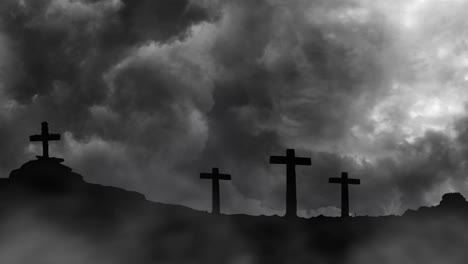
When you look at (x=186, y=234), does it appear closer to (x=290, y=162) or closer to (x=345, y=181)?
(x=290, y=162)

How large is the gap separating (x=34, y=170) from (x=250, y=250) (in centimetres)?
1101

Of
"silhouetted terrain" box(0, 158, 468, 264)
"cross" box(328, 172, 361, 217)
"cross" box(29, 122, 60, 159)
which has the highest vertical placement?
"cross" box(29, 122, 60, 159)

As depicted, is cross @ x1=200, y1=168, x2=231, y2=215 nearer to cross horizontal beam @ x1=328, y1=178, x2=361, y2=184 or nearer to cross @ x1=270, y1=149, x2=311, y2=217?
cross horizontal beam @ x1=328, y1=178, x2=361, y2=184

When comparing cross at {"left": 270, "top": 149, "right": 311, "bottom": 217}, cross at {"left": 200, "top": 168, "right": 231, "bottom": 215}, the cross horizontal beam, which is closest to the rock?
cross at {"left": 200, "top": 168, "right": 231, "bottom": 215}

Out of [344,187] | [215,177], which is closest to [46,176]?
[215,177]

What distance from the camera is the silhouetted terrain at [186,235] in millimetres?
24922

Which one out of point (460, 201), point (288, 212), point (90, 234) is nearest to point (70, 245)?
point (90, 234)

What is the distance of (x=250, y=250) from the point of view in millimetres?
24938

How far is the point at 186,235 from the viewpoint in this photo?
25219 mm

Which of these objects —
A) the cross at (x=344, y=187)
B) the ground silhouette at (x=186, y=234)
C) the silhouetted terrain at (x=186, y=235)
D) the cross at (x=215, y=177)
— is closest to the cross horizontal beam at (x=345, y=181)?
the cross at (x=344, y=187)

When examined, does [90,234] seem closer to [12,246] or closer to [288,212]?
[12,246]

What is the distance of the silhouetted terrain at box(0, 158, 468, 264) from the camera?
2492 centimetres

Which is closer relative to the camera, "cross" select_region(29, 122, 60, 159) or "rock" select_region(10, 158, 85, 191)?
"rock" select_region(10, 158, 85, 191)

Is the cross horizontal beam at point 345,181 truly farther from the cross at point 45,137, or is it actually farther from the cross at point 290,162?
the cross at point 45,137
